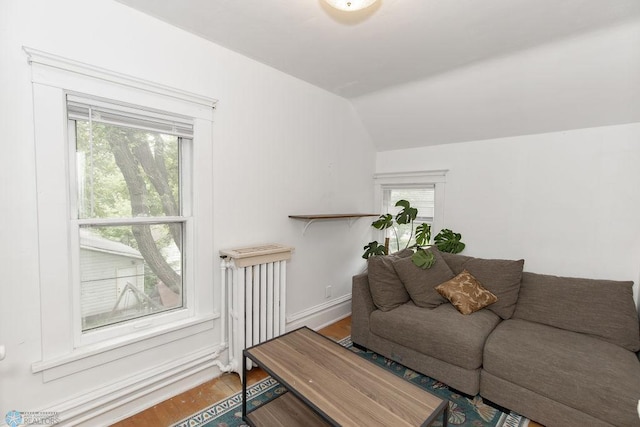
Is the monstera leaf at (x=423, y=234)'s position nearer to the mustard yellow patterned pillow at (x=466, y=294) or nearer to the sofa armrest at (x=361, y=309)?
the mustard yellow patterned pillow at (x=466, y=294)

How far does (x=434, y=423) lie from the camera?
179cm

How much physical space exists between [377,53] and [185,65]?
4.66ft

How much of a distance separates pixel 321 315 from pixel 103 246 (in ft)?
6.94

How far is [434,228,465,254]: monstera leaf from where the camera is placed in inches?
123

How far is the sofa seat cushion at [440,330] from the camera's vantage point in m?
2.04

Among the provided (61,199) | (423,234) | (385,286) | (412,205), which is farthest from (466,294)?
(61,199)

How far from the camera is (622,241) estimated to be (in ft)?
7.64

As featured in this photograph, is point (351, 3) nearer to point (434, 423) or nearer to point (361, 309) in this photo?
point (361, 309)

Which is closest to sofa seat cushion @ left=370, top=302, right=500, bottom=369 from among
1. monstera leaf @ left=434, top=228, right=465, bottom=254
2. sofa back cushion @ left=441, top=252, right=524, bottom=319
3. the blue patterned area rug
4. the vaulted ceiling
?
sofa back cushion @ left=441, top=252, right=524, bottom=319

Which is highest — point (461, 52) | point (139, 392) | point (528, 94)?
point (461, 52)

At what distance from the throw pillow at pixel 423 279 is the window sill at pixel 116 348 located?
167 centimetres

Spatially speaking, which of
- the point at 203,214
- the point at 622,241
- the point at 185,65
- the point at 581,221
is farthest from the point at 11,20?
the point at 622,241

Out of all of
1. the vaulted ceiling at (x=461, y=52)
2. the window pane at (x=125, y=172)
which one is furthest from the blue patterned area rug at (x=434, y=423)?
the vaulted ceiling at (x=461, y=52)

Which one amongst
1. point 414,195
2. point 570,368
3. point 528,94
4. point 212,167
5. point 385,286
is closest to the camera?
point 570,368
